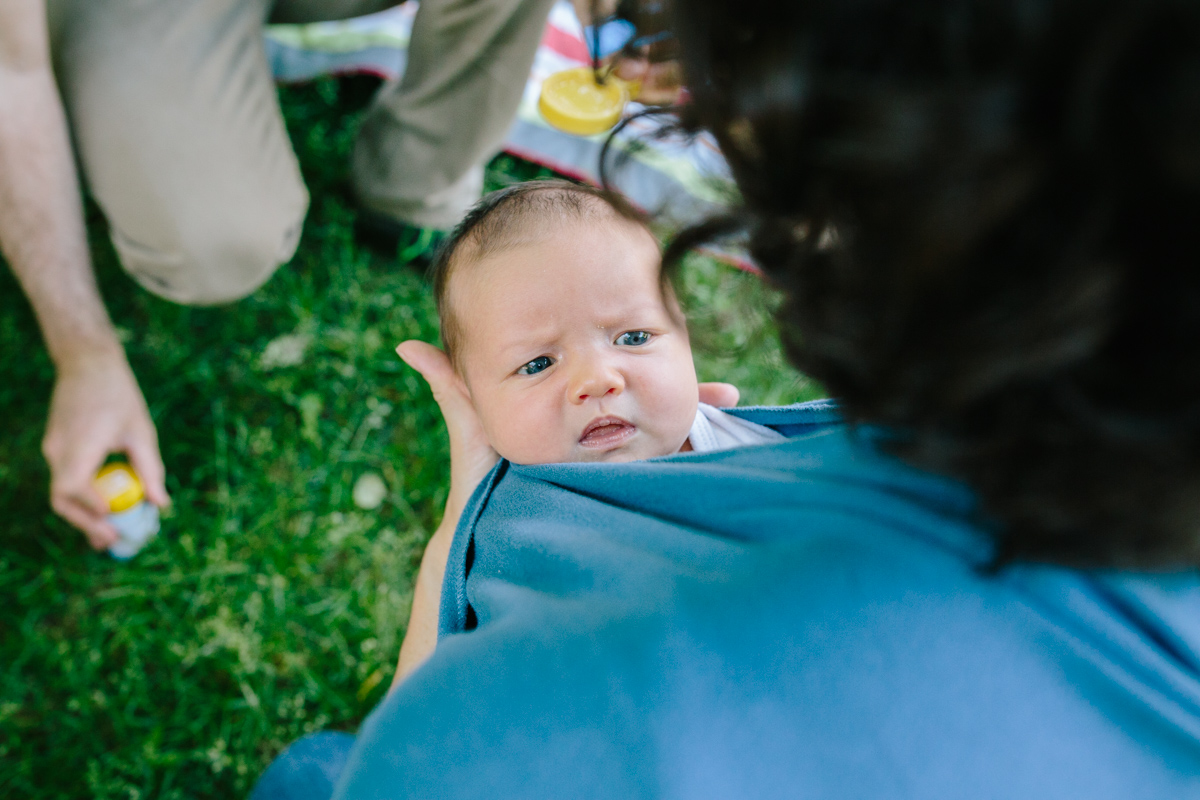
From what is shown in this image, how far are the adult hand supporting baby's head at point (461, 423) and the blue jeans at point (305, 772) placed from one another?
0.53 metres

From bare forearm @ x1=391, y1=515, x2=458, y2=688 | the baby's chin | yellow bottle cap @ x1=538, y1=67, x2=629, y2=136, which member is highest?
the baby's chin

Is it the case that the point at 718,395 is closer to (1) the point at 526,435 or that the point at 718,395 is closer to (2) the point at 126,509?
(1) the point at 526,435

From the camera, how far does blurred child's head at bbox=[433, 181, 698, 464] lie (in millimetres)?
1133

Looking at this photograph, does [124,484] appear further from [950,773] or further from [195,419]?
[950,773]

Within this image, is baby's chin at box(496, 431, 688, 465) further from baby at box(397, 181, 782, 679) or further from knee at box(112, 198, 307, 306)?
knee at box(112, 198, 307, 306)

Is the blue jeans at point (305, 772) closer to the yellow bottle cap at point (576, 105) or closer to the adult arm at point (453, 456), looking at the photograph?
the adult arm at point (453, 456)

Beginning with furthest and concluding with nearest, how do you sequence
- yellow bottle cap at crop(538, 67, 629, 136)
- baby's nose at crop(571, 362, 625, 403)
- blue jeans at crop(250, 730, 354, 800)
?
yellow bottle cap at crop(538, 67, 629, 136) → blue jeans at crop(250, 730, 354, 800) → baby's nose at crop(571, 362, 625, 403)

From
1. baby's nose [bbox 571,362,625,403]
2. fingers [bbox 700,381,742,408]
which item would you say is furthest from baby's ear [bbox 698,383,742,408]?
baby's nose [bbox 571,362,625,403]

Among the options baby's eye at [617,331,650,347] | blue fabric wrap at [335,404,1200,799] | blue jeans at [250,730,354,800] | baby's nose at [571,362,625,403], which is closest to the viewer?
blue fabric wrap at [335,404,1200,799]

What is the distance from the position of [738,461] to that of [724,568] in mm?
186

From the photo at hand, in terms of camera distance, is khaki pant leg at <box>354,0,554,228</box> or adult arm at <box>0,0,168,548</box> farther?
khaki pant leg at <box>354,0,554,228</box>

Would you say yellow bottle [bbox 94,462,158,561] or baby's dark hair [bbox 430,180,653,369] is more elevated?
baby's dark hair [bbox 430,180,653,369]

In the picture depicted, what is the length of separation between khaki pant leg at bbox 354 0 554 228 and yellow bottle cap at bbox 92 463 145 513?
100 cm

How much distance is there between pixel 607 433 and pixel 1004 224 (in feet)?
2.55
